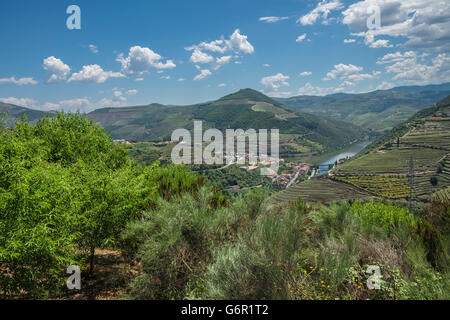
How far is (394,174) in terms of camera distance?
68.2 metres

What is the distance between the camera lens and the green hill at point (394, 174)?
58312 millimetres

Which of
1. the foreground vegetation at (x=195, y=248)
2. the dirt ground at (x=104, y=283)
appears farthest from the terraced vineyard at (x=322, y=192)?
the foreground vegetation at (x=195, y=248)

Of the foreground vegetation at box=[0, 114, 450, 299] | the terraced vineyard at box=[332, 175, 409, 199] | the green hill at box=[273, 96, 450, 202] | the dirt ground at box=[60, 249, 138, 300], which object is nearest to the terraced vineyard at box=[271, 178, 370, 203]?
the green hill at box=[273, 96, 450, 202]

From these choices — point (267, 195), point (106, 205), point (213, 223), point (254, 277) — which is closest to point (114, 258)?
point (106, 205)

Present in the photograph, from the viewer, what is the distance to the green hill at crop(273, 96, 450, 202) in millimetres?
58312

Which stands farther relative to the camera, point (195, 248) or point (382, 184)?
point (382, 184)

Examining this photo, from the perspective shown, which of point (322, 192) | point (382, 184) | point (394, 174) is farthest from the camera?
point (394, 174)

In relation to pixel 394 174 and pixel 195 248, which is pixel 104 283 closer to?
pixel 195 248

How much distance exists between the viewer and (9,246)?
4430 mm

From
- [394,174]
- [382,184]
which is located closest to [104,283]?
[382,184]

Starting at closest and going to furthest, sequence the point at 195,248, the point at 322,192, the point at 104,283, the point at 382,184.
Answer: the point at 195,248 → the point at 104,283 → the point at 382,184 → the point at 322,192

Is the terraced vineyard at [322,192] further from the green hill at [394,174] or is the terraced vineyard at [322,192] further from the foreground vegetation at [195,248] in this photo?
the foreground vegetation at [195,248]
